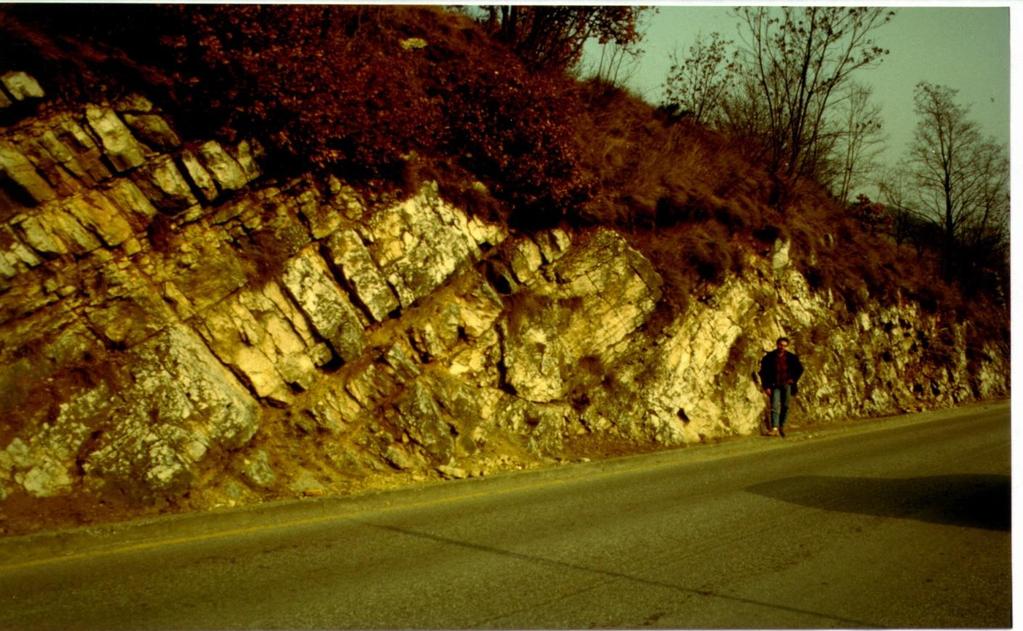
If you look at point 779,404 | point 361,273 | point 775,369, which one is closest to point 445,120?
point 361,273

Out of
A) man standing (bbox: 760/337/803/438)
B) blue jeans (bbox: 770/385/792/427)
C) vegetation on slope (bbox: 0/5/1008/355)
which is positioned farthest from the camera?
blue jeans (bbox: 770/385/792/427)

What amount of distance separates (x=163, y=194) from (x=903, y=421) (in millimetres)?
18172

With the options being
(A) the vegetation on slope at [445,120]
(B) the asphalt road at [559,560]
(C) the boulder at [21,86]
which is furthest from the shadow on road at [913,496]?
(C) the boulder at [21,86]

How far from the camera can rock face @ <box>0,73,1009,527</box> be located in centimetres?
913

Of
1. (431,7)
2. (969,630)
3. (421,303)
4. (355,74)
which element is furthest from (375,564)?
(431,7)

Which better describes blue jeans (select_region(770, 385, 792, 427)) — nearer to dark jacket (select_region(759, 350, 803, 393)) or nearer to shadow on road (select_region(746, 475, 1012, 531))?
dark jacket (select_region(759, 350, 803, 393))

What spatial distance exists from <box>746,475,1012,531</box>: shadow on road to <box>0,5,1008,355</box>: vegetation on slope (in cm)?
717

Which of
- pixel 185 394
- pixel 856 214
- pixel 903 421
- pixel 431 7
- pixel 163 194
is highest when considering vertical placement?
pixel 431 7

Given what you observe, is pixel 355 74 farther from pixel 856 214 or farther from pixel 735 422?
pixel 856 214

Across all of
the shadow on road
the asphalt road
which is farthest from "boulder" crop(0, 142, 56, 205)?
the shadow on road

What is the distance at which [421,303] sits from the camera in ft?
43.2

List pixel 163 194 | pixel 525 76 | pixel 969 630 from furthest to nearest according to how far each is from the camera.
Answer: pixel 525 76, pixel 163 194, pixel 969 630

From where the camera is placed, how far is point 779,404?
16250 mm

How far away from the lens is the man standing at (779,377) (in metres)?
16.0
